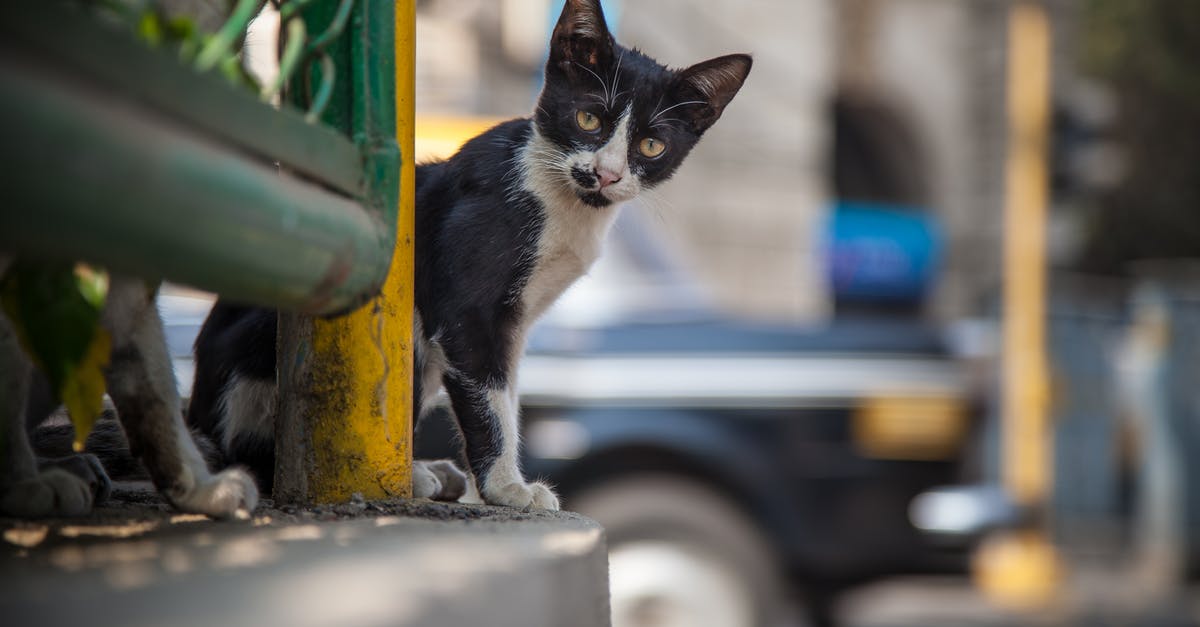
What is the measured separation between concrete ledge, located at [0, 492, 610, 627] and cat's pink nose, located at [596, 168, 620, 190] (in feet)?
1.83

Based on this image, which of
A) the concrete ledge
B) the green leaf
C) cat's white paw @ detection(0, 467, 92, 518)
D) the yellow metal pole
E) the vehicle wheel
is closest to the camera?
the concrete ledge

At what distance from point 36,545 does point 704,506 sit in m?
4.68

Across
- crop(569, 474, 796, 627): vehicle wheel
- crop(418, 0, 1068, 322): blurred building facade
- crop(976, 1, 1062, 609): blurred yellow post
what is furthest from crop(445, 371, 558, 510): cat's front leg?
crop(418, 0, 1068, 322): blurred building facade

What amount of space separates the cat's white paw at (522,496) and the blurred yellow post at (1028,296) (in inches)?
267

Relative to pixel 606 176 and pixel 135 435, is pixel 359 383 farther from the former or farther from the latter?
pixel 606 176

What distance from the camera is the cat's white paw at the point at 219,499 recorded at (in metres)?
1.37

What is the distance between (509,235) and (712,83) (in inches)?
15.0

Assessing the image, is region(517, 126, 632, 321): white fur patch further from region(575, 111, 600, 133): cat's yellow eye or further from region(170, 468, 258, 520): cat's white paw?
region(170, 468, 258, 520): cat's white paw

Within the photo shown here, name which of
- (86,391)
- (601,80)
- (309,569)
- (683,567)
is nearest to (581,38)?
(601,80)

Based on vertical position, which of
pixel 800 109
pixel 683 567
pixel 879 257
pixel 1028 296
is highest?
pixel 800 109

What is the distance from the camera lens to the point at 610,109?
185cm

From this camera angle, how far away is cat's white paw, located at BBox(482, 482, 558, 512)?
1.65 meters

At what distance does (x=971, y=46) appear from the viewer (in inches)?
728

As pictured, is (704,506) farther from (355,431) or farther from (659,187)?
(355,431)
